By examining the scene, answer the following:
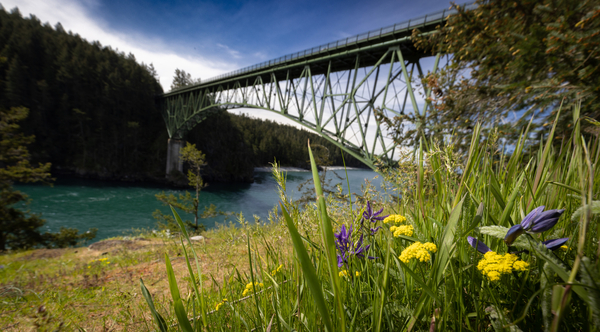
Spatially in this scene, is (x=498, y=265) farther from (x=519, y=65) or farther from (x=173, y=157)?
(x=173, y=157)

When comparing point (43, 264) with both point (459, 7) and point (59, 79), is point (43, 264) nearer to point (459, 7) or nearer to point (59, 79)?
point (459, 7)

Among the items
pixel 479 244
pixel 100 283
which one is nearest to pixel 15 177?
pixel 100 283

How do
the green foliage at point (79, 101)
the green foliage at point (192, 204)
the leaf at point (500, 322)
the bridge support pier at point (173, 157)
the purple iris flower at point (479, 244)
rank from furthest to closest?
the bridge support pier at point (173, 157) < the green foliage at point (79, 101) < the green foliage at point (192, 204) < the purple iris flower at point (479, 244) < the leaf at point (500, 322)

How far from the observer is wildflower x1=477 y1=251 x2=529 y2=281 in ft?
1.43

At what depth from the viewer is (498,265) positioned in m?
0.45

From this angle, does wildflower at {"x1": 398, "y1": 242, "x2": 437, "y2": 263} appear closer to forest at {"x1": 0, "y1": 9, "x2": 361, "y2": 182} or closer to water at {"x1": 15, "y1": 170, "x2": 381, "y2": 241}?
water at {"x1": 15, "y1": 170, "x2": 381, "y2": 241}

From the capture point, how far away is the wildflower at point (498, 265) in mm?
436

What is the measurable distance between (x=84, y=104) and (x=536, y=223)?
47986 mm

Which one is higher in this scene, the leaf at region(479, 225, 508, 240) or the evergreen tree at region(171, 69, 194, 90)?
the evergreen tree at region(171, 69, 194, 90)

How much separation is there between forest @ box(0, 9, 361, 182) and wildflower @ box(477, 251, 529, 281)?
3030 centimetres

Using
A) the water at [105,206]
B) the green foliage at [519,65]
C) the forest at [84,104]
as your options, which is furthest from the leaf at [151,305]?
the forest at [84,104]

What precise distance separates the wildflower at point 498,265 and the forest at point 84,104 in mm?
30299

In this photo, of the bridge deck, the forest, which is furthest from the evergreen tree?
the bridge deck

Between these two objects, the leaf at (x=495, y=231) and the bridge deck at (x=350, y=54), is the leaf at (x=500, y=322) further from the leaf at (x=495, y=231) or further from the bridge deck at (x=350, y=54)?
the bridge deck at (x=350, y=54)
